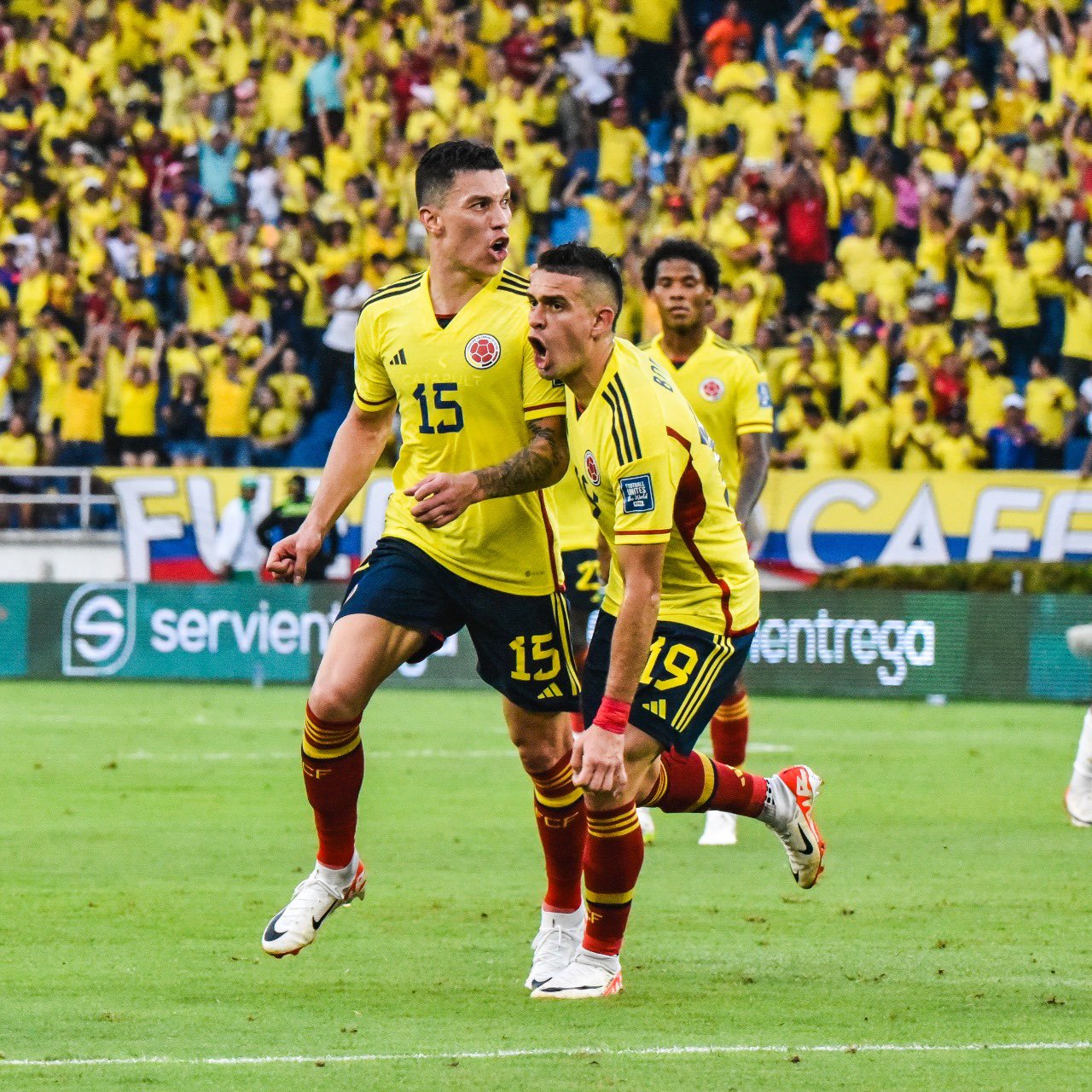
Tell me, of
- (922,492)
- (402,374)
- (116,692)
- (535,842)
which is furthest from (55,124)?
A: (402,374)

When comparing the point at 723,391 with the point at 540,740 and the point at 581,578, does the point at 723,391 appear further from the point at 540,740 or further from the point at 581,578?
the point at 540,740

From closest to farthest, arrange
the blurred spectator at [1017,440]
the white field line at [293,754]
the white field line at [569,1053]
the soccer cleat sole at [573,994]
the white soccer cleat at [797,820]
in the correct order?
the white field line at [569,1053], the soccer cleat sole at [573,994], the white soccer cleat at [797,820], the white field line at [293,754], the blurred spectator at [1017,440]

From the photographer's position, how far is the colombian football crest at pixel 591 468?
636 centimetres

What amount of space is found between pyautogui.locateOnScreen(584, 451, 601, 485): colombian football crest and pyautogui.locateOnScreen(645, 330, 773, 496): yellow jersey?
3.44 m

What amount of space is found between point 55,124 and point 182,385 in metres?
5.65

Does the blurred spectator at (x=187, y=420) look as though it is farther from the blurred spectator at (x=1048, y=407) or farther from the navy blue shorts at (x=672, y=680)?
the navy blue shorts at (x=672, y=680)

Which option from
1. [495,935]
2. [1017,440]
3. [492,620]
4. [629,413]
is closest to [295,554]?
[492,620]

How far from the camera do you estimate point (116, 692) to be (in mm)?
19500

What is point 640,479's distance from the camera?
6156 millimetres

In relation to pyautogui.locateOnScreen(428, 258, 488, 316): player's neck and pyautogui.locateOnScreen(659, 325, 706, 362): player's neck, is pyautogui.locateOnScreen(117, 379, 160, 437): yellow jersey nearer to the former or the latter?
pyautogui.locateOnScreen(659, 325, 706, 362): player's neck

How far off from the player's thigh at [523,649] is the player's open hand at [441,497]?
59cm

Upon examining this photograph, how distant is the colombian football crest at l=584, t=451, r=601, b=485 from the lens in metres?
6.36

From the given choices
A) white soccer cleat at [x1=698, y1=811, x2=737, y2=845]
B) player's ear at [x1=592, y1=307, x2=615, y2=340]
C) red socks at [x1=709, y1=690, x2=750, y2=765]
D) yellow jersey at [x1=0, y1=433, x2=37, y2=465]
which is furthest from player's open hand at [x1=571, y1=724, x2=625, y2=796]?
yellow jersey at [x1=0, y1=433, x2=37, y2=465]

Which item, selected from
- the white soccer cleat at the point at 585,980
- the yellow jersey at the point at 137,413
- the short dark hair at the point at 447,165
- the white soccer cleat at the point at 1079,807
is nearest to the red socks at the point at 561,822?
the white soccer cleat at the point at 585,980
